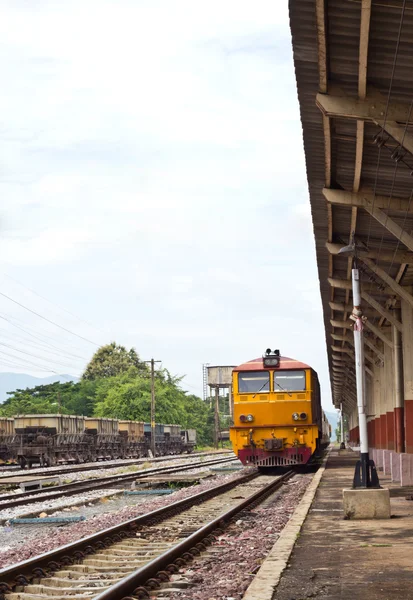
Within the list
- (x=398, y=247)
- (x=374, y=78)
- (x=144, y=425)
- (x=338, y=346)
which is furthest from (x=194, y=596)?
(x=144, y=425)

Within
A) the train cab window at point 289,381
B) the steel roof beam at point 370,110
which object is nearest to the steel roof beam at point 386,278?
the train cab window at point 289,381

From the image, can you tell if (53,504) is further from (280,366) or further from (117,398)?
(117,398)

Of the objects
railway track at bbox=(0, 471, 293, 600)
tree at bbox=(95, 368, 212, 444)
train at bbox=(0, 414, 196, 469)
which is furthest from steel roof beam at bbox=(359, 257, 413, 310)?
tree at bbox=(95, 368, 212, 444)

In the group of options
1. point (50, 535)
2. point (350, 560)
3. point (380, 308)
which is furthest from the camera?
point (380, 308)

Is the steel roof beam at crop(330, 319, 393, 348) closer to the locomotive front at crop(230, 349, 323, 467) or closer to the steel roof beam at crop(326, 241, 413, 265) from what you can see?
the locomotive front at crop(230, 349, 323, 467)

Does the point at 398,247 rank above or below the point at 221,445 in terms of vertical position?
above

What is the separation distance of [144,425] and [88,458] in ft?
49.8

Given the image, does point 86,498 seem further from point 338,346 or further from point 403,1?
point 338,346

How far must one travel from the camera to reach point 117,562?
9.23 m

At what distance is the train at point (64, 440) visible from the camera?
→ 4269 centimetres

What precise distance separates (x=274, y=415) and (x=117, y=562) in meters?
16.9

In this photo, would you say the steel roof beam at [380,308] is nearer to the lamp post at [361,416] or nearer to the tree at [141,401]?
the lamp post at [361,416]

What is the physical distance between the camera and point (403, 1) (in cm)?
812

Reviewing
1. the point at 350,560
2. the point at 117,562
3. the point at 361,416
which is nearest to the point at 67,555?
the point at 117,562
